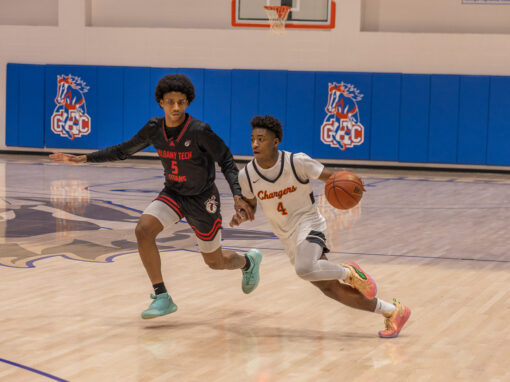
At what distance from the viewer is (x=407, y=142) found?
17.8 metres

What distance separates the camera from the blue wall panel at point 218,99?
61.3 feet

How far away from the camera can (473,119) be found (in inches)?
690

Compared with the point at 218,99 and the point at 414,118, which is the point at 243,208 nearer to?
the point at 414,118

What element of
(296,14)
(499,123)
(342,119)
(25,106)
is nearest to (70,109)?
(25,106)

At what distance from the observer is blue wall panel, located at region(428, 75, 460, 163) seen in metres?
17.6

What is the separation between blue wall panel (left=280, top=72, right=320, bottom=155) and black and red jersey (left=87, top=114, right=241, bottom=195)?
13222mm

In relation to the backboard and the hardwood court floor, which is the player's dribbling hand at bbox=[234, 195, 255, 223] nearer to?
the hardwood court floor

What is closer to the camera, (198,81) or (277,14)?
(277,14)

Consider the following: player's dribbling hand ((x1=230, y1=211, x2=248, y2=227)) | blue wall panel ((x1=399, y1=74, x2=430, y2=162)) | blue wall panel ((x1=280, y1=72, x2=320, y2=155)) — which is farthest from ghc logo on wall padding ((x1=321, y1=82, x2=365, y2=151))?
player's dribbling hand ((x1=230, y1=211, x2=248, y2=227))

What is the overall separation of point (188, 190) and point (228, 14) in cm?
1447

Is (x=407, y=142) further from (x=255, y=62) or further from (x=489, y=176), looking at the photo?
(x=255, y=62)

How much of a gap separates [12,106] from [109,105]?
2507 mm

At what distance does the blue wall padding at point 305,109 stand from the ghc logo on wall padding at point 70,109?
0.13 feet

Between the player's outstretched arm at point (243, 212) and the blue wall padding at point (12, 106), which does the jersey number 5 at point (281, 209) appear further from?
the blue wall padding at point (12, 106)
